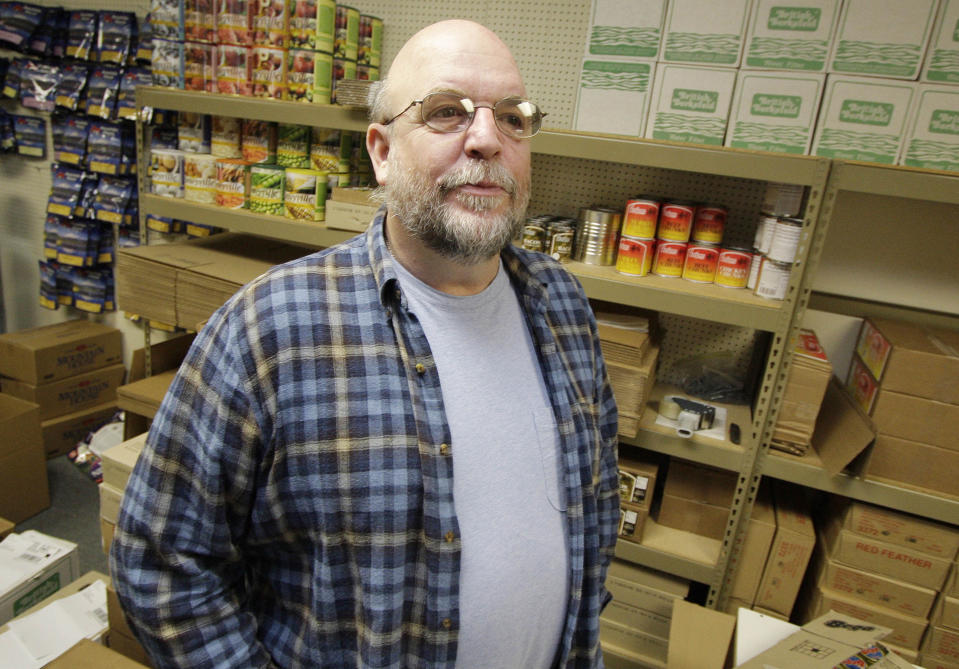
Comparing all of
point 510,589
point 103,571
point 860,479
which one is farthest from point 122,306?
point 860,479

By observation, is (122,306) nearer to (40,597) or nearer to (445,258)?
(40,597)

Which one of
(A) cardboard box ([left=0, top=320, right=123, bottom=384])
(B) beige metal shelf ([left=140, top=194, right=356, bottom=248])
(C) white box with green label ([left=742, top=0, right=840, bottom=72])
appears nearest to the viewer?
(C) white box with green label ([left=742, top=0, right=840, bottom=72])

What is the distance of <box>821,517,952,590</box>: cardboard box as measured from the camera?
1.59 metres

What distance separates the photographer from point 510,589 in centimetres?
96

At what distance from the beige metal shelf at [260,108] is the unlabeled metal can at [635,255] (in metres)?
0.91

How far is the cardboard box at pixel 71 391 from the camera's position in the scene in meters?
2.97

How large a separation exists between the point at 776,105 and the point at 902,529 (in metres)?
1.26

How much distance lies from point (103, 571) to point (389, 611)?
7.33ft

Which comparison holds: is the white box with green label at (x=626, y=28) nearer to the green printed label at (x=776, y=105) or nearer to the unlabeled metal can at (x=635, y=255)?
the green printed label at (x=776, y=105)

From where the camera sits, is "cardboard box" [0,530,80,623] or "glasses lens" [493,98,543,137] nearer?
"glasses lens" [493,98,543,137]

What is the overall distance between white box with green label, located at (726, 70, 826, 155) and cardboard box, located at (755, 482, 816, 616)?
3.76 ft

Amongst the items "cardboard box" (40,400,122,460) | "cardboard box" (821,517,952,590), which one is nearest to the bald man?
"cardboard box" (821,517,952,590)

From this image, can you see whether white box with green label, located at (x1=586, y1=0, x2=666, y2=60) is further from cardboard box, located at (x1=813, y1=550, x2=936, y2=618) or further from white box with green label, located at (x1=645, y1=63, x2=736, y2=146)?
cardboard box, located at (x1=813, y1=550, x2=936, y2=618)

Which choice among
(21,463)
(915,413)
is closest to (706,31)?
(915,413)
